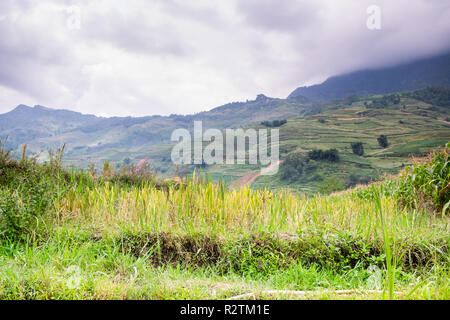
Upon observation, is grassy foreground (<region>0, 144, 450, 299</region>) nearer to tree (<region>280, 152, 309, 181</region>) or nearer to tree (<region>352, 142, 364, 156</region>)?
tree (<region>280, 152, 309, 181</region>)

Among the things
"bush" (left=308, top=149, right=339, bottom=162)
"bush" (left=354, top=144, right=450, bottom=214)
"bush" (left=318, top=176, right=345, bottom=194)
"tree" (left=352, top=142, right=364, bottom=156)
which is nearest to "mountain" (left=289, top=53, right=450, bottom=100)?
"tree" (left=352, top=142, right=364, bottom=156)

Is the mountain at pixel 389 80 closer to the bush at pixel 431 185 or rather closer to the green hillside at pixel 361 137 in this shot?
the green hillside at pixel 361 137

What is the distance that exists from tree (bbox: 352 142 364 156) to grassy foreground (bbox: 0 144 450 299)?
5245 cm

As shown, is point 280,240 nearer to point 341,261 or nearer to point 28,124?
point 341,261

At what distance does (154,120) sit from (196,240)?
640 ft

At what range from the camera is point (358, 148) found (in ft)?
177

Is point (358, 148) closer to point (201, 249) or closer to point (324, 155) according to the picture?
point (324, 155)

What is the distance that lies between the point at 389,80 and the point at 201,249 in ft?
539

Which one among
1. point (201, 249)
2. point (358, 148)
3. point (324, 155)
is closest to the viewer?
point (201, 249)

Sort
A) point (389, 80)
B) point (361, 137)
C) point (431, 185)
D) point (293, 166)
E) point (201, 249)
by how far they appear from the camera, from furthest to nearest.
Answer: point (389, 80), point (361, 137), point (293, 166), point (431, 185), point (201, 249)

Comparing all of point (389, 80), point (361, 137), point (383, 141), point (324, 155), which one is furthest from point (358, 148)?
point (389, 80)

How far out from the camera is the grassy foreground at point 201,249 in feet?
6.34

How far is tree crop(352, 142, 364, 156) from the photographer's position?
52.5 metres

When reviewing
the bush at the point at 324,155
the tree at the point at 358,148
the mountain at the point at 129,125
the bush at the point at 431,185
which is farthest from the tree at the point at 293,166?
the mountain at the point at 129,125
